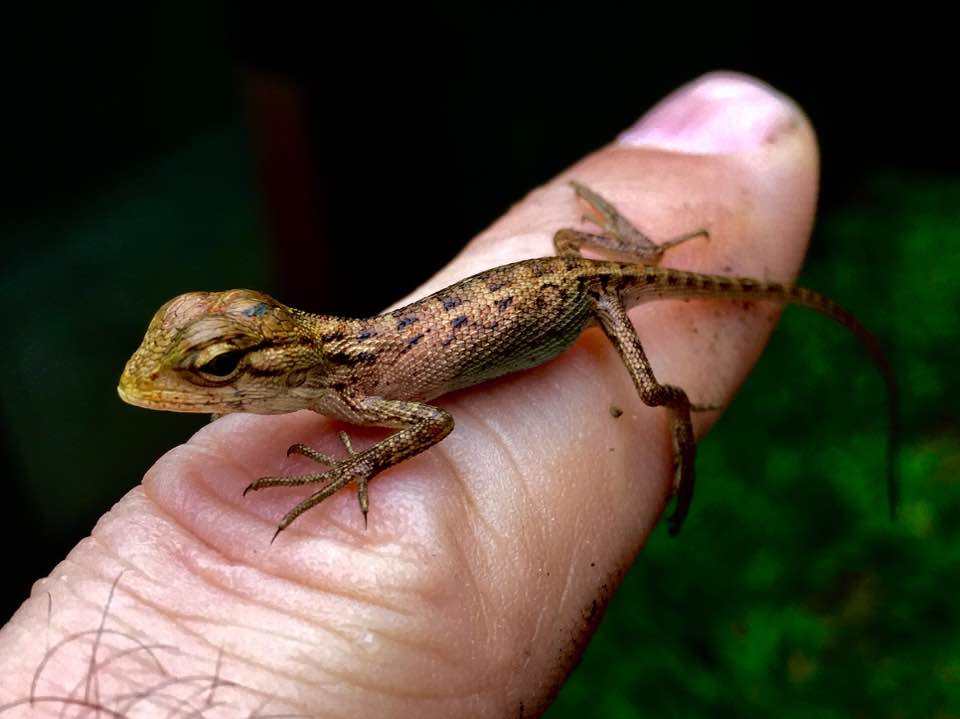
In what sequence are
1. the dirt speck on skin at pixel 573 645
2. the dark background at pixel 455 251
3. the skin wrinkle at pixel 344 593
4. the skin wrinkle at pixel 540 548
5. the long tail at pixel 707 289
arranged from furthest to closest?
1. the dark background at pixel 455 251
2. the long tail at pixel 707 289
3. the dirt speck on skin at pixel 573 645
4. the skin wrinkle at pixel 540 548
5. the skin wrinkle at pixel 344 593

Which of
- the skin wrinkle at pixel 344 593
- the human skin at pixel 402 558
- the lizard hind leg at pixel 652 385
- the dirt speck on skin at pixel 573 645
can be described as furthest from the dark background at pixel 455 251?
the skin wrinkle at pixel 344 593

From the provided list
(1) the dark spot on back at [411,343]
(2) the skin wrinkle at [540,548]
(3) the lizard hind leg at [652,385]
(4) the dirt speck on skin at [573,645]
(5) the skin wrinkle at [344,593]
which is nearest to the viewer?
(5) the skin wrinkle at [344,593]

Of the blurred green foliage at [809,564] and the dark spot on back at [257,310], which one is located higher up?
the dark spot on back at [257,310]

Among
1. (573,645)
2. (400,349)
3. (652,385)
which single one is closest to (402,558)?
(573,645)

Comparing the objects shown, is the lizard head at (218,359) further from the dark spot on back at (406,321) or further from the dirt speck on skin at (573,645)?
the dirt speck on skin at (573,645)

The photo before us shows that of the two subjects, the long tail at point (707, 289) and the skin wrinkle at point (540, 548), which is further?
the long tail at point (707, 289)

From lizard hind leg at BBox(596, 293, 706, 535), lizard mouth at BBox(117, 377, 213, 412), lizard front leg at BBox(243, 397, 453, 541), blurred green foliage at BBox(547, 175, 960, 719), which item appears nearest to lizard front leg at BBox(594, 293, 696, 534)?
lizard hind leg at BBox(596, 293, 706, 535)

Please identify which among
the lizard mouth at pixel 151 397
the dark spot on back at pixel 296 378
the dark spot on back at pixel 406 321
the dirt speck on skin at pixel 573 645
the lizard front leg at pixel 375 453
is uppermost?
the lizard mouth at pixel 151 397
